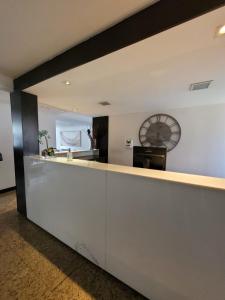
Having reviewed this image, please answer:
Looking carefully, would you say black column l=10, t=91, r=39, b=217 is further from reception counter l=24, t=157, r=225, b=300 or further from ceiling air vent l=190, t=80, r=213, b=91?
ceiling air vent l=190, t=80, r=213, b=91

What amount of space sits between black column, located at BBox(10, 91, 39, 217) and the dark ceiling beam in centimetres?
94

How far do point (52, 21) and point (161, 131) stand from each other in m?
2.98

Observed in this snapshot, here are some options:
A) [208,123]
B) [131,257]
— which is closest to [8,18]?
[131,257]

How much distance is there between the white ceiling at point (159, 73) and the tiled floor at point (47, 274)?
80.6 inches

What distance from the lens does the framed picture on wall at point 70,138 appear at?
870 cm

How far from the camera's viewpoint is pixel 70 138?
359 inches

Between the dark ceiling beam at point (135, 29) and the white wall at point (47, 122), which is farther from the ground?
the dark ceiling beam at point (135, 29)

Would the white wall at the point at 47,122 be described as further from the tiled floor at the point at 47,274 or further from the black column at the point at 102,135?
the tiled floor at the point at 47,274

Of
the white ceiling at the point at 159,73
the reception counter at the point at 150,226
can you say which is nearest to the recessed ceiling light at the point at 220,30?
the white ceiling at the point at 159,73

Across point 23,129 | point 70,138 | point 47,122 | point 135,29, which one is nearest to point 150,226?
point 135,29

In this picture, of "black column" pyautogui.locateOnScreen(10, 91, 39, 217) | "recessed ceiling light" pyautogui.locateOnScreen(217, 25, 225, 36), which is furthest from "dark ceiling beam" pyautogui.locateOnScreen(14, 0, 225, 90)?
"black column" pyautogui.locateOnScreen(10, 91, 39, 217)

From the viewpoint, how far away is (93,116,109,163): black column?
14.6ft

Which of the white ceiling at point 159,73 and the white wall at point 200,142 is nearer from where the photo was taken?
the white ceiling at point 159,73

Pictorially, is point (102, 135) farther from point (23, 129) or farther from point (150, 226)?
point (150, 226)
